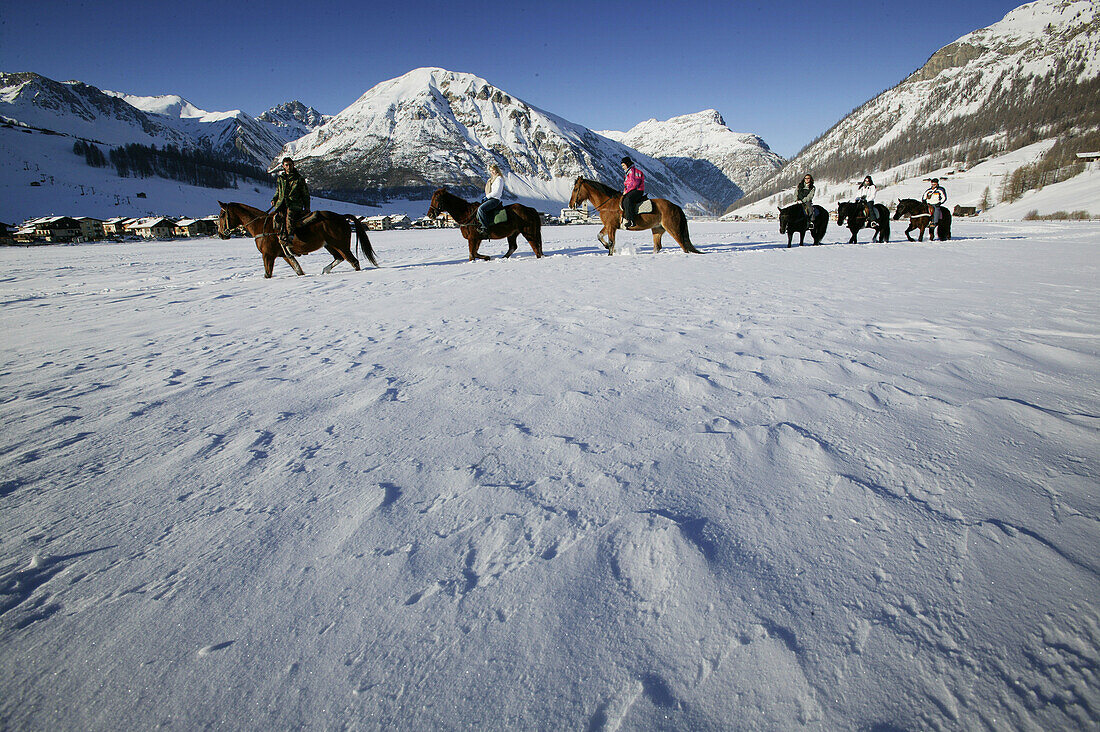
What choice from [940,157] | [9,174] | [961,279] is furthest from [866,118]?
[9,174]

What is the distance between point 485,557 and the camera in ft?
5.08

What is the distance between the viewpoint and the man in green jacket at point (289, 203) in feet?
32.7

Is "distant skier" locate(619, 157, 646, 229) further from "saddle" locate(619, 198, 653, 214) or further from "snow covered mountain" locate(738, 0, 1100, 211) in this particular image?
"snow covered mountain" locate(738, 0, 1100, 211)

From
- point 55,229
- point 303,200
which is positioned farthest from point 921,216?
point 55,229

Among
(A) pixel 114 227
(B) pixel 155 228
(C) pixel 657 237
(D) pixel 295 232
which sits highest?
(A) pixel 114 227

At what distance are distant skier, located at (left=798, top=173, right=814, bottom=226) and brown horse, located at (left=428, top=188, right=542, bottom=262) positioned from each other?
332 inches

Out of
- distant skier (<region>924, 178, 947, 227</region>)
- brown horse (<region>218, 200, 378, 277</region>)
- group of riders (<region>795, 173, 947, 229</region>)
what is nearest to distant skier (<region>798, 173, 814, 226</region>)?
group of riders (<region>795, 173, 947, 229</region>)

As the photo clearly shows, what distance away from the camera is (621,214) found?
1318 centimetres

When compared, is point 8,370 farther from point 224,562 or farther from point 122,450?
point 224,562

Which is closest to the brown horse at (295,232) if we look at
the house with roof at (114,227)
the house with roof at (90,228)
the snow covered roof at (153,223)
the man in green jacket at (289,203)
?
the man in green jacket at (289,203)

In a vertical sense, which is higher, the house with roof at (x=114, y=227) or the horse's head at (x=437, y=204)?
the house with roof at (x=114, y=227)

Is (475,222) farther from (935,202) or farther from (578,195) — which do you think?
(935,202)

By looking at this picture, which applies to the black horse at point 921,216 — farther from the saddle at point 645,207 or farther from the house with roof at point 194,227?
the house with roof at point 194,227

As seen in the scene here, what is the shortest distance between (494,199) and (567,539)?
38.8ft
